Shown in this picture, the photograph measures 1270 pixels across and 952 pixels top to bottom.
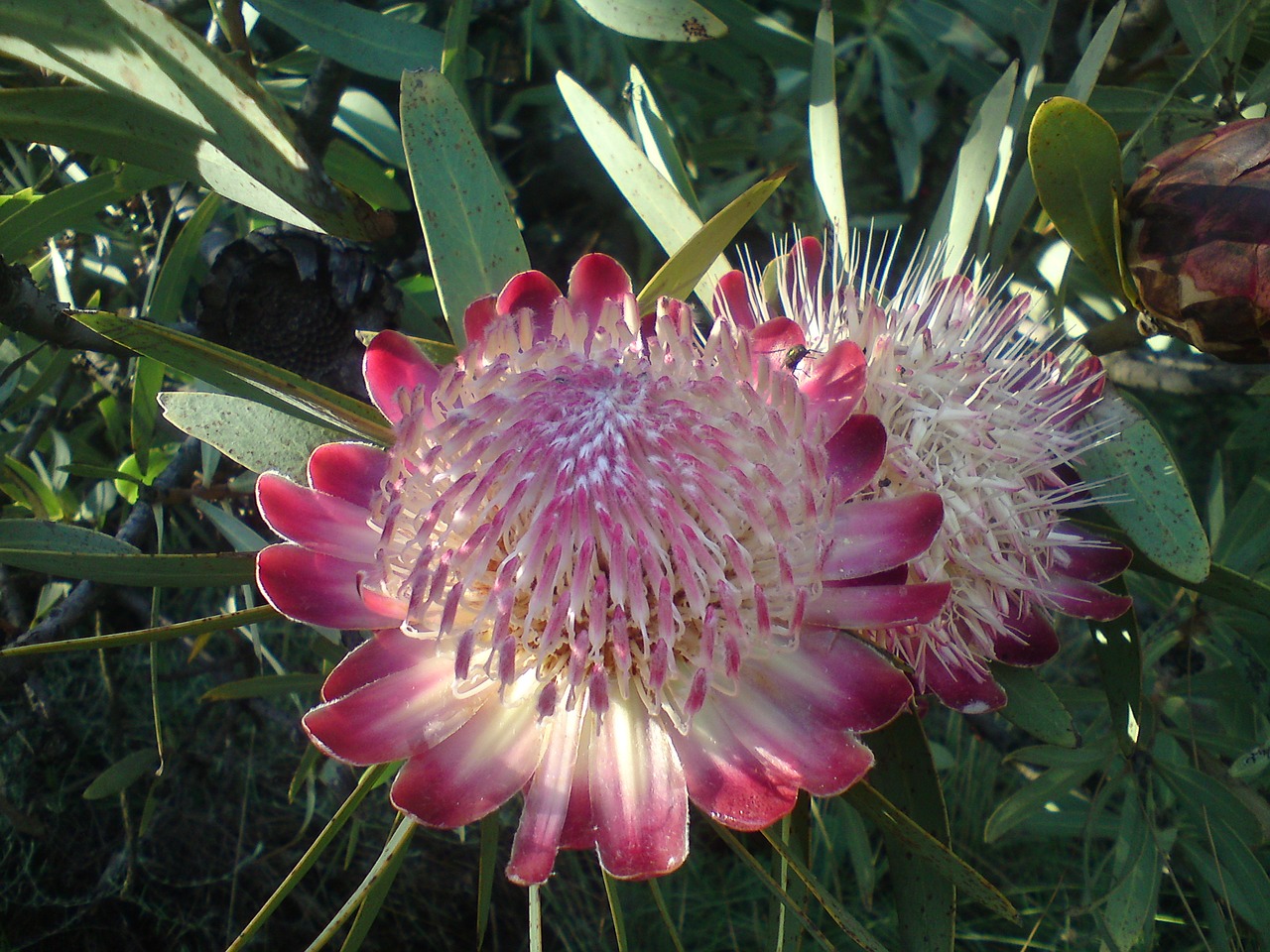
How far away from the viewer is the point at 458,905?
2.64 metres

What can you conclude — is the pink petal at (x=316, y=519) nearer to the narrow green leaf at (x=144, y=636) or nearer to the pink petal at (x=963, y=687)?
the narrow green leaf at (x=144, y=636)

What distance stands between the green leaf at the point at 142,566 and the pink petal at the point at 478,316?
29 cm

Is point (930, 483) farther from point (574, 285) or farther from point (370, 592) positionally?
point (370, 592)

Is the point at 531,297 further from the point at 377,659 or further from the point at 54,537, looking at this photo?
the point at 54,537

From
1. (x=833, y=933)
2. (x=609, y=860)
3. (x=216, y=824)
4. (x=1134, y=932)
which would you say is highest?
(x=609, y=860)

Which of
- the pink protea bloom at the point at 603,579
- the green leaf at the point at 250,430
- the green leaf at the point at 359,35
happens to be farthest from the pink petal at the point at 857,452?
the green leaf at the point at 359,35

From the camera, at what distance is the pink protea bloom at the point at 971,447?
82 centimetres

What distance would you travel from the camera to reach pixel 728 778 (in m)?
0.73

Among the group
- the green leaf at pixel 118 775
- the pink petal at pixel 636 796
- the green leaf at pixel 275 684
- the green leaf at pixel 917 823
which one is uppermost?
the pink petal at pixel 636 796

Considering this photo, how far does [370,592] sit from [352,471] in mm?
119

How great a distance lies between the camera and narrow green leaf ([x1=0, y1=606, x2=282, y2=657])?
2.25 feet

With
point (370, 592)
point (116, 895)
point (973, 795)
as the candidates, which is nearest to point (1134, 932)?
point (370, 592)

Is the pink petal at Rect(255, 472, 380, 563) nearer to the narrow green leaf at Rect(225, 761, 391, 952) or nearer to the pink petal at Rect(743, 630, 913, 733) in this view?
the narrow green leaf at Rect(225, 761, 391, 952)

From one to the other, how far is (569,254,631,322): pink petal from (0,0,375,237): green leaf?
0.73 feet
